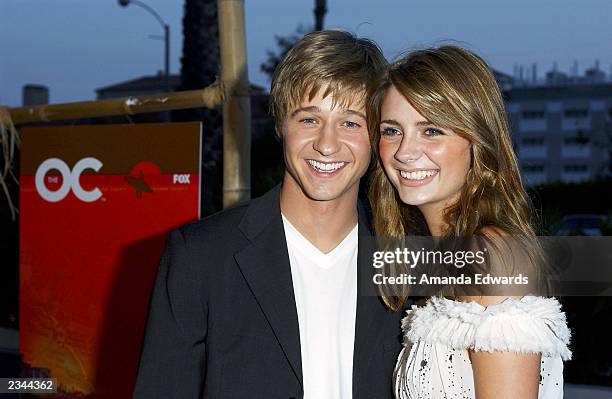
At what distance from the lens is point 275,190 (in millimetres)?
2861

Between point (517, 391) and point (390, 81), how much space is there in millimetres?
1045

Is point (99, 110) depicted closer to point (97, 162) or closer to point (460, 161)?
point (97, 162)

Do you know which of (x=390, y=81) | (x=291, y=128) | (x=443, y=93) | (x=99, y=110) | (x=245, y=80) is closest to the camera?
(x=443, y=93)

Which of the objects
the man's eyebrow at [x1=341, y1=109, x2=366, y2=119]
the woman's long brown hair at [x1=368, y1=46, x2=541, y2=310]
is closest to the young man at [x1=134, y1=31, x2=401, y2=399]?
the man's eyebrow at [x1=341, y1=109, x2=366, y2=119]

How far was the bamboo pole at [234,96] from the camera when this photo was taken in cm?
362

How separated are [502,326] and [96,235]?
219 centimetres

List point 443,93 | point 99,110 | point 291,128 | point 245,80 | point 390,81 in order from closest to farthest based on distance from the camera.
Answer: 1. point 443,93
2. point 390,81
3. point 291,128
4. point 245,80
5. point 99,110

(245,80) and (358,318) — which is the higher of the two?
(245,80)

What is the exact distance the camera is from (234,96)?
11.9 ft

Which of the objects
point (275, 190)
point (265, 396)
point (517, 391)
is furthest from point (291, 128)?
point (517, 391)

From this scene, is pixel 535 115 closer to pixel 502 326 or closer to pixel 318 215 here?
pixel 318 215

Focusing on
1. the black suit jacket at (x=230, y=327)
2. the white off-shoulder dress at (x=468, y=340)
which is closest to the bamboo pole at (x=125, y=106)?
the black suit jacket at (x=230, y=327)

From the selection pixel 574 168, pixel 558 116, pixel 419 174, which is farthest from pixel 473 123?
pixel 574 168

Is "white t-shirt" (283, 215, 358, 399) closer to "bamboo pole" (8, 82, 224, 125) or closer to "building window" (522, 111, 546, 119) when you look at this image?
"bamboo pole" (8, 82, 224, 125)
